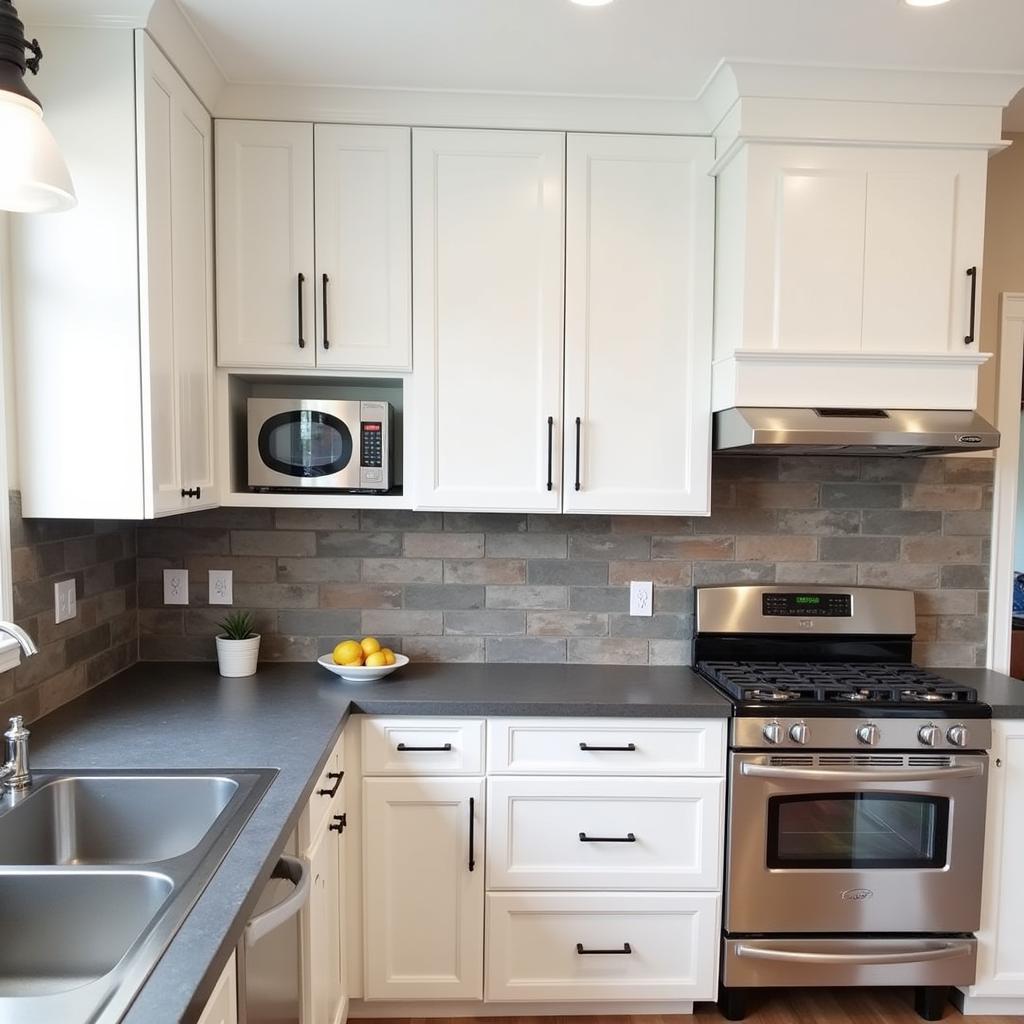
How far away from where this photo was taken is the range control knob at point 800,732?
203 centimetres

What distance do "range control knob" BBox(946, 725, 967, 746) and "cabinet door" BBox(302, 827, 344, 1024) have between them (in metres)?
1.62

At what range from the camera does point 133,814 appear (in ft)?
5.10

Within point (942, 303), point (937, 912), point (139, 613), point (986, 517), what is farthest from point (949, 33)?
point (139, 613)

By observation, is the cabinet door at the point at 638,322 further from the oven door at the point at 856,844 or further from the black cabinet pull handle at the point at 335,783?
the black cabinet pull handle at the point at 335,783

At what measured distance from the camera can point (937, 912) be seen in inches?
82.9

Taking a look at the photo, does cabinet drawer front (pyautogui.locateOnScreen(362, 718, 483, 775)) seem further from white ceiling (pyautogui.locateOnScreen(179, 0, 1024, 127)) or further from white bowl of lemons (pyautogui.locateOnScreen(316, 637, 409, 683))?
A: white ceiling (pyautogui.locateOnScreen(179, 0, 1024, 127))

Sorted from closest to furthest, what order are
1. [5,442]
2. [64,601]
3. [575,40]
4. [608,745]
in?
[5,442] < [575,40] < [64,601] < [608,745]

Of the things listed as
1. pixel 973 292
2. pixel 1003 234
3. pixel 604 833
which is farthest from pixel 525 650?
pixel 1003 234

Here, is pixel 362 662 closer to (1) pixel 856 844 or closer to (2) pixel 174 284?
(2) pixel 174 284

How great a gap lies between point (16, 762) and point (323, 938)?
0.76 meters

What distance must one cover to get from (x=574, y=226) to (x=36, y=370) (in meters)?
1.42

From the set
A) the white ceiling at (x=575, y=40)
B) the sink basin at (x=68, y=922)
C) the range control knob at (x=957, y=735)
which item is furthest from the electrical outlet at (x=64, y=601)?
the range control knob at (x=957, y=735)

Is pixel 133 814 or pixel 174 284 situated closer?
pixel 133 814

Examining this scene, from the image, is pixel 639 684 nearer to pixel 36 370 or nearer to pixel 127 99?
pixel 36 370
